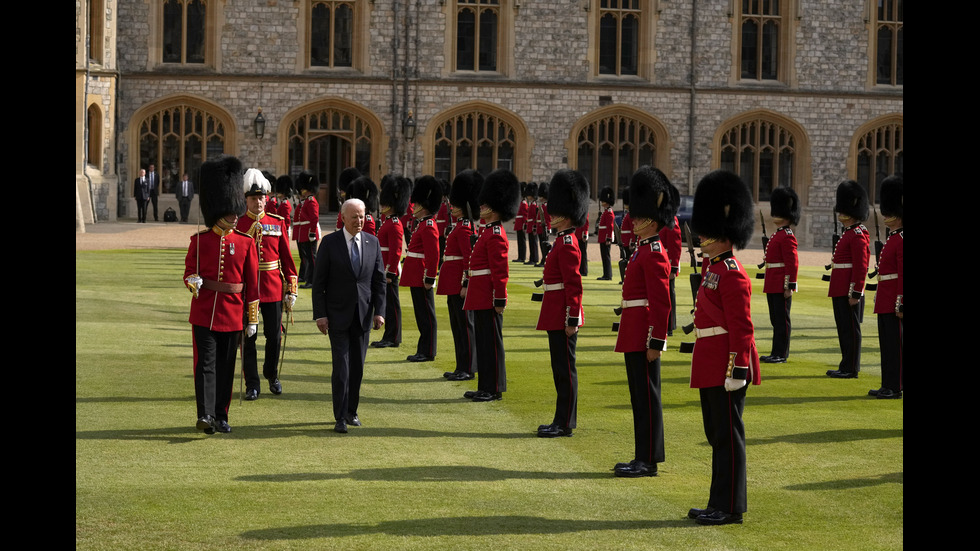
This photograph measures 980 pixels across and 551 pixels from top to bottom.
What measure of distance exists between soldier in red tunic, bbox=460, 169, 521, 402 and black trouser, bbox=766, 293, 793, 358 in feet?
9.72

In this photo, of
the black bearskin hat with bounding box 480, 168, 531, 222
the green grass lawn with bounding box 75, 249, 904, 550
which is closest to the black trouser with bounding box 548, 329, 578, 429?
the green grass lawn with bounding box 75, 249, 904, 550

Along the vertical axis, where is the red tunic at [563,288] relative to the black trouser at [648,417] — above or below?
above

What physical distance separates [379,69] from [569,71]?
437 cm

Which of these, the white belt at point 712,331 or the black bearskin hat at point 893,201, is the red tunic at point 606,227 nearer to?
the black bearskin hat at point 893,201

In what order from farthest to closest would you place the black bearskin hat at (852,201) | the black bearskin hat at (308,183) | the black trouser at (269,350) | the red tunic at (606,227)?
the red tunic at (606,227) → the black bearskin hat at (308,183) → the black bearskin hat at (852,201) → the black trouser at (269,350)

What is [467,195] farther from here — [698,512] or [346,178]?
[346,178]

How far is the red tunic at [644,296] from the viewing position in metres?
6.22

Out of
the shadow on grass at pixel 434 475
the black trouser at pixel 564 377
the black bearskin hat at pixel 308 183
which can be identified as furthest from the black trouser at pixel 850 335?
the black bearskin hat at pixel 308 183

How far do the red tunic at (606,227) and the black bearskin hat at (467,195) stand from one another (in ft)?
29.2

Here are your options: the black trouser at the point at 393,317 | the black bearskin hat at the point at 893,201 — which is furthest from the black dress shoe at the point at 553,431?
the black trouser at the point at 393,317

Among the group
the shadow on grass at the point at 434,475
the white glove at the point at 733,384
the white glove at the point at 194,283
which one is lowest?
the shadow on grass at the point at 434,475

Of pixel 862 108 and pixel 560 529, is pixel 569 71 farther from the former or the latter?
pixel 560 529

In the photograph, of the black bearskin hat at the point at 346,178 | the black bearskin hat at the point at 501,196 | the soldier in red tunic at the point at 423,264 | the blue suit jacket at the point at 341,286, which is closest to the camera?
the blue suit jacket at the point at 341,286

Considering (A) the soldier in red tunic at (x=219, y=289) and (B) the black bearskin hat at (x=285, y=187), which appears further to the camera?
(B) the black bearskin hat at (x=285, y=187)
